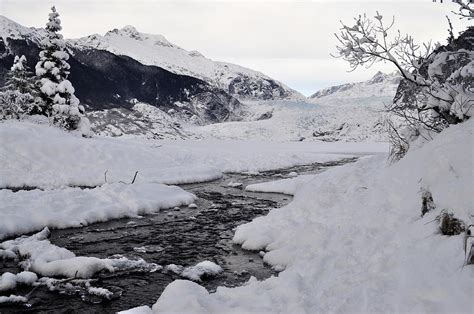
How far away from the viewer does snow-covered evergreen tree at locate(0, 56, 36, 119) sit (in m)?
27.7

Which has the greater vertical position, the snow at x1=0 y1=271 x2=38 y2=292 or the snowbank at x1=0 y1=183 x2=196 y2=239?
the snowbank at x1=0 y1=183 x2=196 y2=239

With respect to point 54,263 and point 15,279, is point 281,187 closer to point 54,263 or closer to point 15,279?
point 54,263

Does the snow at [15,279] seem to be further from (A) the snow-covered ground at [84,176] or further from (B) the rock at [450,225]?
(B) the rock at [450,225]

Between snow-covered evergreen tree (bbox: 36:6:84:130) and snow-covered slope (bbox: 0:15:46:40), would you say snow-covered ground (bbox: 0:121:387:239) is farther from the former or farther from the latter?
snow-covered slope (bbox: 0:15:46:40)

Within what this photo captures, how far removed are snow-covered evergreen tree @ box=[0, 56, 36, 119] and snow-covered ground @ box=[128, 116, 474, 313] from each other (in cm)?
2443

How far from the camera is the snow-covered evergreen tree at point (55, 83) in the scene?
28731mm

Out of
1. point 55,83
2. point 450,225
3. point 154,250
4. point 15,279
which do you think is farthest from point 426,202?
point 55,83

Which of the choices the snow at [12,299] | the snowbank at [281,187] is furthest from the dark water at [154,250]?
the snowbank at [281,187]

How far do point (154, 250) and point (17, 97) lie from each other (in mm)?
25722

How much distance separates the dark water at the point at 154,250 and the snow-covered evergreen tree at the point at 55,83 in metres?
17.0

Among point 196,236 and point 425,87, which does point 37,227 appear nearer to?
point 196,236

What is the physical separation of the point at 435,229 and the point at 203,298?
A: 3703 millimetres

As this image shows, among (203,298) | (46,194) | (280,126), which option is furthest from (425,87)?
(280,126)

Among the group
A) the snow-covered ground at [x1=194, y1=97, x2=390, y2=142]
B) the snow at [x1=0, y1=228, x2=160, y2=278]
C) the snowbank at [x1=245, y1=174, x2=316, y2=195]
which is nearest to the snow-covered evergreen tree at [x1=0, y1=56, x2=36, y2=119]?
the snowbank at [x1=245, y1=174, x2=316, y2=195]
